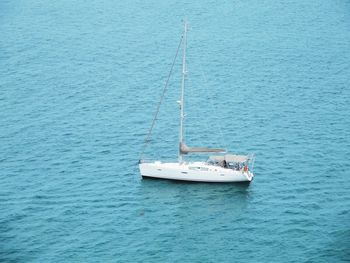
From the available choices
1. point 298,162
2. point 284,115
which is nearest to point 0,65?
point 284,115

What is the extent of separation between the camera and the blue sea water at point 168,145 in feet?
380

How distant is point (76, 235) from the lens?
118 metres

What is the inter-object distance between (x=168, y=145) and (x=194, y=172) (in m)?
14.1

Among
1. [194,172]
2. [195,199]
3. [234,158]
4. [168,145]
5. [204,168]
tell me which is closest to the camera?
[195,199]

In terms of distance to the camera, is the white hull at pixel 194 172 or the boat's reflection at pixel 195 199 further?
the white hull at pixel 194 172

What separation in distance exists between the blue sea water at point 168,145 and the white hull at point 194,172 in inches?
53.4

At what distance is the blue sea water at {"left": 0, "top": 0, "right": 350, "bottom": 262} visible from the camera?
116m

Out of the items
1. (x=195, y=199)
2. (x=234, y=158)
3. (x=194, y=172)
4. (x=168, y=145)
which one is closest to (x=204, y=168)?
(x=194, y=172)

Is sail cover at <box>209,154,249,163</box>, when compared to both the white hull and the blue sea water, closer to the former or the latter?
the white hull

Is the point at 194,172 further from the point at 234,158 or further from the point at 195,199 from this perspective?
the point at 234,158

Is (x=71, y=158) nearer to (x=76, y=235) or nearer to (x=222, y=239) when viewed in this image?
(x=76, y=235)

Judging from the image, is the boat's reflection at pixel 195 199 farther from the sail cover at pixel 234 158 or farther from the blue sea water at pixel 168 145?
the sail cover at pixel 234 158

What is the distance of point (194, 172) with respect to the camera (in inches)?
5167

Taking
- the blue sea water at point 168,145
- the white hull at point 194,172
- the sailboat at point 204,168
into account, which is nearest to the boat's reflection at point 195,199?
the blue sea water at point 168,145
